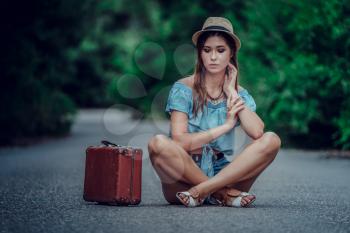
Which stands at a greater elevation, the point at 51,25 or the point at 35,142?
the point at 51,25

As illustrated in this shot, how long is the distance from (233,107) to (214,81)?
14.8 inches

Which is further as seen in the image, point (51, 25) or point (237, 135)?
point (237, 135)

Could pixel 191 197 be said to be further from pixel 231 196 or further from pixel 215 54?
pixel 215 54

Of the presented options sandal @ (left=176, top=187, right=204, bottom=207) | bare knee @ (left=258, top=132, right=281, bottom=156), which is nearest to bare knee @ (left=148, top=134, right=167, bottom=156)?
sandal @ (left=176, top=187, right=204, bottom=207)

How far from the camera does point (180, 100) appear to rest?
678cm

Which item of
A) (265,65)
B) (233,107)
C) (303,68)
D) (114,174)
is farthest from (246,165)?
(265,65)

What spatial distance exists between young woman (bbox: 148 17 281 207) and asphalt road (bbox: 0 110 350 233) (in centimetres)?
21

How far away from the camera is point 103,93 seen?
48031 mm

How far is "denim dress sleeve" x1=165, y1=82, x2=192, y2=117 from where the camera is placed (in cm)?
674

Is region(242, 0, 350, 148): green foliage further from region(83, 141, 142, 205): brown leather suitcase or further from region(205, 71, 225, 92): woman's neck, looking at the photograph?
region(83, 141, 142, 205): brown leather suitcase

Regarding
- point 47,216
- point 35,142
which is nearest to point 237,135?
point 35,142

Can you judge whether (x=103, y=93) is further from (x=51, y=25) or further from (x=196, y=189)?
(x=196, y=189)

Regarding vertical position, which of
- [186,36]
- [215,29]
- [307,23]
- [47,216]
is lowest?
[47,216]

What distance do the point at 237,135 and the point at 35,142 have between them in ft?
19.2
